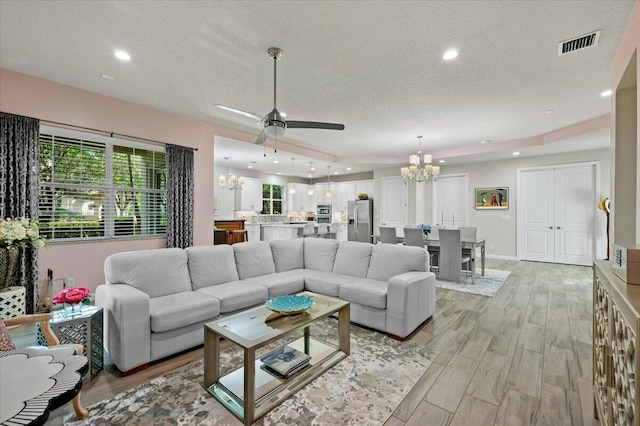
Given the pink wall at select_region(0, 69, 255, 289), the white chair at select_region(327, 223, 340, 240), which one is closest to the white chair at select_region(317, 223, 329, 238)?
the white chair at select_region(327, 223, 340, 240)

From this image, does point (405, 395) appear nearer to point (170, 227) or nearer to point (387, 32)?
point (387, 32)

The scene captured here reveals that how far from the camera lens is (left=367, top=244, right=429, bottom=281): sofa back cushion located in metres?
3.26

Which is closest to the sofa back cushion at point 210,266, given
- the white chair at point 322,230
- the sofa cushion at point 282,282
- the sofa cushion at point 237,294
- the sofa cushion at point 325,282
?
the sofa cushion at point 237,294

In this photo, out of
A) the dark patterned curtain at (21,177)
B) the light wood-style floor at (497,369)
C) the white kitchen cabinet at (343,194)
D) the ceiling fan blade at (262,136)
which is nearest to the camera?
the light wood-style floor at (497,369)

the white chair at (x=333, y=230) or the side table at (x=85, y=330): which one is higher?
the white chair at (x=333, y=230)

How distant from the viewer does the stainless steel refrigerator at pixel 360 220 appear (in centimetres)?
952

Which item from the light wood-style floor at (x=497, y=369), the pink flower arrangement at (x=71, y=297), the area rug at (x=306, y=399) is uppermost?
the pink flower arrangement at (x=71, y=297)

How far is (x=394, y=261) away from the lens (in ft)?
11.0

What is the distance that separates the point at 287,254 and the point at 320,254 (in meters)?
0.47

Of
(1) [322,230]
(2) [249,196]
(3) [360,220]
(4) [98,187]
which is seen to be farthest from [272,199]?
(4) [98,187]

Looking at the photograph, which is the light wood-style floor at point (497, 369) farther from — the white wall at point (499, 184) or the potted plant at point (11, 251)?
the white wall at point (499, 184)

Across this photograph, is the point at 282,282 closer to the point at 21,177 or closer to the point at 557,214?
the point at 21,177

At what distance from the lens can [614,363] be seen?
1.24 meters

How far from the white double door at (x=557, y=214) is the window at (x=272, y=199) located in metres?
7.52
